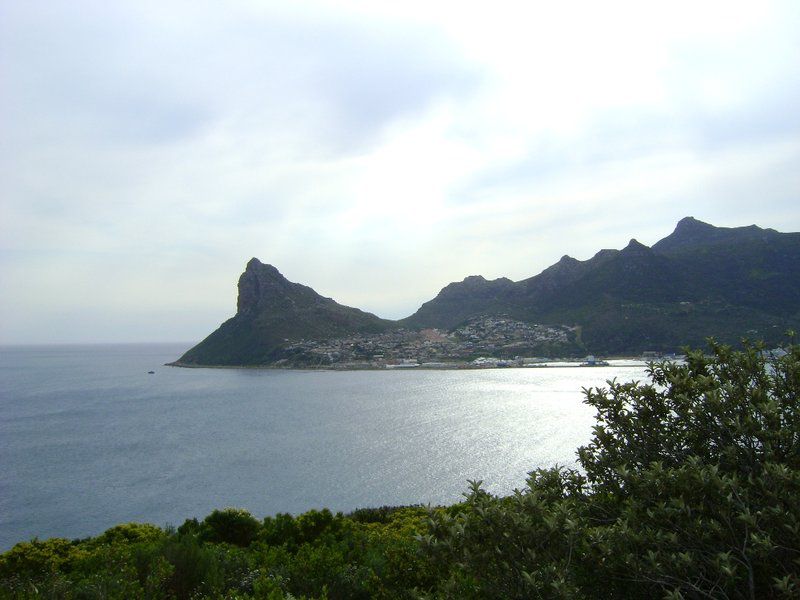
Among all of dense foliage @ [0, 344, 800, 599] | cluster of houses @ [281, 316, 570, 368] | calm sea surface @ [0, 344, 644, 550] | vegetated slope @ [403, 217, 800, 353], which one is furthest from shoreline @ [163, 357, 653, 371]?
dense foliage @ [0, 344, 800, 599]

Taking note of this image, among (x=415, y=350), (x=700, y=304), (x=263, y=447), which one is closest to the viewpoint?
(x=263, y=447)

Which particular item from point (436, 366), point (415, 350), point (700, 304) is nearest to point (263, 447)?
point (436, 366)

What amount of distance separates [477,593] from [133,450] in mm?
64943

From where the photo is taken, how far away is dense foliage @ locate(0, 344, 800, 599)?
5652 mm

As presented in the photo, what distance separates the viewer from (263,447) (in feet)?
207

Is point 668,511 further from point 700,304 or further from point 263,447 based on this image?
point 700,304

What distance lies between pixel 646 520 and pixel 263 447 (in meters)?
61.7

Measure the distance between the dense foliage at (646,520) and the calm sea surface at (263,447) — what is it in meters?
34.0

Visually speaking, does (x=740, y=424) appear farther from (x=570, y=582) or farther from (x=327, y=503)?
(x=327, y=503)

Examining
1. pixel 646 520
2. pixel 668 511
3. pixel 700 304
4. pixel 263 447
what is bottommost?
pixel 263 447

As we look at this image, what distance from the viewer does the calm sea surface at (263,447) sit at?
1660 inches

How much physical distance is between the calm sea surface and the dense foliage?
3397 cm

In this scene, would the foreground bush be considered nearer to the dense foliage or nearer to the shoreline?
the dense foliage

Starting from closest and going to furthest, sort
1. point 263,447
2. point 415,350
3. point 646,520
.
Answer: point 646,520
point 263,447
point 415,350
